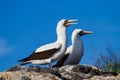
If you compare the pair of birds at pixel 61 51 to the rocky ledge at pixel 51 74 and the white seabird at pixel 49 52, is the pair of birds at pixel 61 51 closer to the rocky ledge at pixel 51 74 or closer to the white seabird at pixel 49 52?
the white seabird at pixel 49 52

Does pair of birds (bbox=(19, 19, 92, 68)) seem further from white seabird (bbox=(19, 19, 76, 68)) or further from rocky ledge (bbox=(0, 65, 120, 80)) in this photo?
rocky ledge (bbox=(0, 65, 120, 80))

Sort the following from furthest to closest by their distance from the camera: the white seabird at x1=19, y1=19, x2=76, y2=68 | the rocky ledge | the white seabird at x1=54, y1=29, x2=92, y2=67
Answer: the white seabird at x1=54, y1=29, x2=92, y2=67, the white seabird at x1=19, y1=19, x2=76, y2=68, the rocky ledge

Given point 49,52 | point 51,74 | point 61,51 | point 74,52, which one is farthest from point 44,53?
point 51,74

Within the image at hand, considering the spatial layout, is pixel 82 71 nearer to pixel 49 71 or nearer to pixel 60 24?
pixel 49 71

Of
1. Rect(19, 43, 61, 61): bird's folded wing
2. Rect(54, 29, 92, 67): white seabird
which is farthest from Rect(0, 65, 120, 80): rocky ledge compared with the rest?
Rect(54, 29, 92, 67): white seabird

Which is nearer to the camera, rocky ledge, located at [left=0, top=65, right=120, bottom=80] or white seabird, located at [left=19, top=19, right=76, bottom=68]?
rocky ledge, located at [left=0, top=65, right=120, bottom=80]

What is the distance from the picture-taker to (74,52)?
1598 cm

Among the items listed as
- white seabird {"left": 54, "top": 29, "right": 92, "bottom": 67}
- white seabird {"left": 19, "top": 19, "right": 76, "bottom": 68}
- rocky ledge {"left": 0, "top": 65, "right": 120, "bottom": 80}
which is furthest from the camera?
white seabird {"left": 54, "top": 29, "right": 92, "bottom": 67}

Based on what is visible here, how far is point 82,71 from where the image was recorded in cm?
1080

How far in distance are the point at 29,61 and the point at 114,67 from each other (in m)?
4.12

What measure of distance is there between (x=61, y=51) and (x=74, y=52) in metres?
1.01

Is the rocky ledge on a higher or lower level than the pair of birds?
lower

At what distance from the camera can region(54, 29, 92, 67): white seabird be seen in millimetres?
15875

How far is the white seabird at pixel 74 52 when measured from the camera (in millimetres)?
15875
